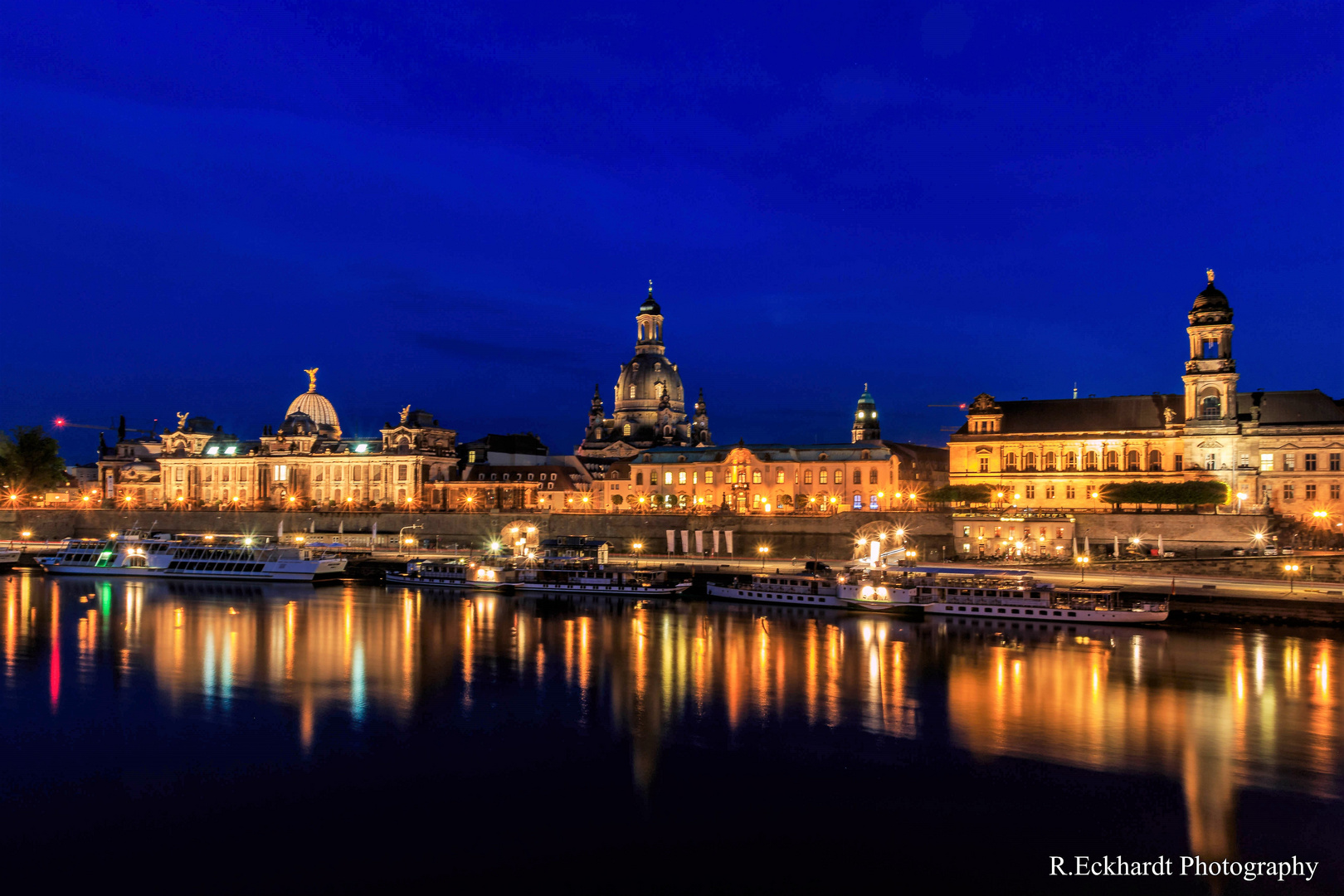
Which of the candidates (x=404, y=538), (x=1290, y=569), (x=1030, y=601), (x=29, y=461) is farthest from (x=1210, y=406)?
(x=29, y=461)

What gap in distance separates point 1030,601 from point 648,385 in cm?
8736

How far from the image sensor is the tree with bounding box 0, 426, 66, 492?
372 feet

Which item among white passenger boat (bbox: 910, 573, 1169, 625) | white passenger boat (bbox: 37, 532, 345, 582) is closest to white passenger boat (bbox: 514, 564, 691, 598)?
white passenger boat (bbox: 910, 573, 1169, 625)

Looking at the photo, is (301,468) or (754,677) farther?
(301,468)

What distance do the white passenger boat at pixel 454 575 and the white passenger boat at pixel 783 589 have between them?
1510 cm

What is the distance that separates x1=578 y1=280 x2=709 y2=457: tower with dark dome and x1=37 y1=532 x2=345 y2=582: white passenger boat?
55.5m

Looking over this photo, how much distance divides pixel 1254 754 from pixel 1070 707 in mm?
6119

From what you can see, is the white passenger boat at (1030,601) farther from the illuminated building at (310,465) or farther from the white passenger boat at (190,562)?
the illuminated building at (310,465)

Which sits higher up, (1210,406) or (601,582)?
(1210,406)

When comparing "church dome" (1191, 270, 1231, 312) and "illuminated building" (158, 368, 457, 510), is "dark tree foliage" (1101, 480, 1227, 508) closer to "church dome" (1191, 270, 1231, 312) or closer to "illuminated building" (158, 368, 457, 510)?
"church dome" (1191, 270, 1231, 312)

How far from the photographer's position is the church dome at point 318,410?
417 ft

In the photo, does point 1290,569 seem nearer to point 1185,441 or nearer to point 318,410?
point 1185,441

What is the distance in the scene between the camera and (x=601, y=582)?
64.4 meters

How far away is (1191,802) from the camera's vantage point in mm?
24703
